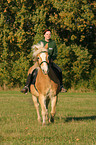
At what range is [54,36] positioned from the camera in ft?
106

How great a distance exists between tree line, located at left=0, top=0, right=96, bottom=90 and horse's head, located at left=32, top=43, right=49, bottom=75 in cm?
2144

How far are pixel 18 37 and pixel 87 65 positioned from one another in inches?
270

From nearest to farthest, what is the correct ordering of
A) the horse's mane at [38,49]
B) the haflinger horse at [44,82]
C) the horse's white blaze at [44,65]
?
the horse's white blaze at [44,65] → the haflinger horse at [44,82] → the horse's mane at [38,49]

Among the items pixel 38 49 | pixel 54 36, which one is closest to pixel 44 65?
pixel 38 49

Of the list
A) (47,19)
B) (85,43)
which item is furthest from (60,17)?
(85,43)

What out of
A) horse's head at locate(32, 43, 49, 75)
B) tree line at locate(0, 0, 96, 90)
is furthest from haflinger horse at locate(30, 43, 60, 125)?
tree line at locate(0, 0, 96, 90)

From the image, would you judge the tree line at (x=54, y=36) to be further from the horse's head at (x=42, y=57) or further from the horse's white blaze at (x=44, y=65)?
the horse's white blaze at (x=44, y=65)

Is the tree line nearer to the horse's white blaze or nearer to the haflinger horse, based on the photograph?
the haflinger horse

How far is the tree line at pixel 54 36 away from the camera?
105 ft

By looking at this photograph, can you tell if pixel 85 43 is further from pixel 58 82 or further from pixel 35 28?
pixel 58 82

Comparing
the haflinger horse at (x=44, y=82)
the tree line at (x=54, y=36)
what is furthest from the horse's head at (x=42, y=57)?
the tree line at (x=54, y=36)

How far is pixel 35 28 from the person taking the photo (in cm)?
3322

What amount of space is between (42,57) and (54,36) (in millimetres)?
22608

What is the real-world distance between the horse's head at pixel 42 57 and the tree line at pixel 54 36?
21438 millimetres
